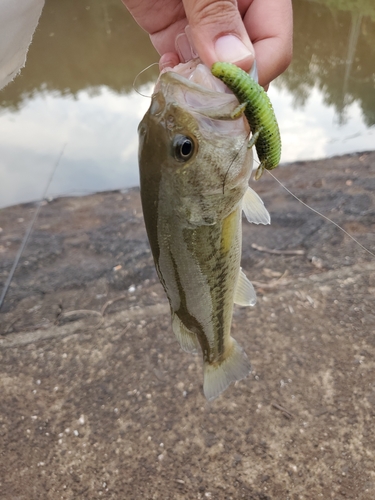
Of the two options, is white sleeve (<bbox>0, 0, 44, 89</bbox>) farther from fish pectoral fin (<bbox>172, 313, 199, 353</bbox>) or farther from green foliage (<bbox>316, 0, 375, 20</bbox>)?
green foliage (<bbox>316, 0, 375, 20</bbox>)

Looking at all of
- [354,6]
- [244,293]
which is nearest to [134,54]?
[354,6]

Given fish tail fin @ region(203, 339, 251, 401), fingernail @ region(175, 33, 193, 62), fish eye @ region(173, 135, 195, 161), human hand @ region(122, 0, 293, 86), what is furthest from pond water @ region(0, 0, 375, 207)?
fish eye @ region(173, 135, 195, 161)

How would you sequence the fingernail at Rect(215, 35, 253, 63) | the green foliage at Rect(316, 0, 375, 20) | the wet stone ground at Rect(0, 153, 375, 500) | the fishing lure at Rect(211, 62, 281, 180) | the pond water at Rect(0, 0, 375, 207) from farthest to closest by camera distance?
the green foliage at Rect(316, 0, 375, 20), the pond water at Rect(0, 0, 375, 207), the wet stone ground at Rect(0, 153, 375, 500), the fingernail at Rect(215, 35, 253, 63), the fishing lure at Rect(211, 62, 281, 180)

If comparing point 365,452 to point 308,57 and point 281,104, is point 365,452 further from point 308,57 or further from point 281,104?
point 308,57

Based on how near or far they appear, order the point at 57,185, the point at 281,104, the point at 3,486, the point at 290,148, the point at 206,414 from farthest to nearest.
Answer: the point at 281,104, the point at 290,148, the point at 57,185, the point at 206,414, the point at 3,486

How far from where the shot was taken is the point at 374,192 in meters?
5.85

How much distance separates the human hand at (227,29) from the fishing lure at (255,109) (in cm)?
34

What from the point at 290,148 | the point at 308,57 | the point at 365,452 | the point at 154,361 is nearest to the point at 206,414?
the point at 154,361

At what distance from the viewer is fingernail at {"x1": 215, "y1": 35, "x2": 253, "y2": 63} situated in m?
1.71

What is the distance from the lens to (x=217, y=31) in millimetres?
1794

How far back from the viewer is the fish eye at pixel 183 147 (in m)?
1.48

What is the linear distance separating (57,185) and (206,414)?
5.40 metres

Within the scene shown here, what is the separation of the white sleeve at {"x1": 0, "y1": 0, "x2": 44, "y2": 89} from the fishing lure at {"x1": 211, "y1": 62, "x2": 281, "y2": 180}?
1.58m

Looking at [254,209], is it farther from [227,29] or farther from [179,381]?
[179,381]
